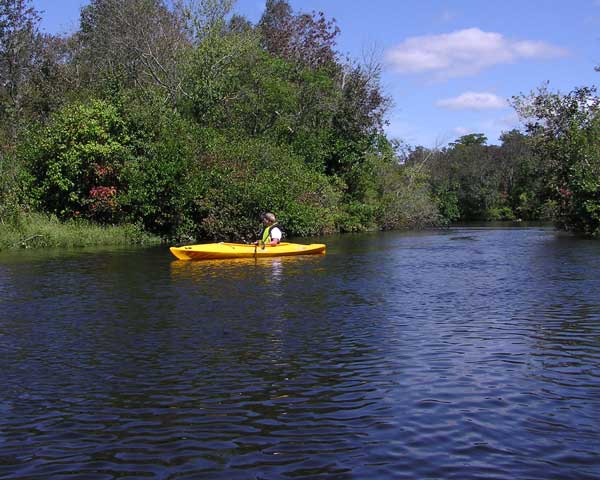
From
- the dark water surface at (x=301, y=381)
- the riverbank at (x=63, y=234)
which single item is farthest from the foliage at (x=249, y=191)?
the dark water surface at (x=301, y=381)

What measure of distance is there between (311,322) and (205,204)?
21.6 m

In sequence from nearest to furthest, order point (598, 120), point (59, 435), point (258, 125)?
1. point (59, 435)
2. point (598, 120)
3. point (258, 125)

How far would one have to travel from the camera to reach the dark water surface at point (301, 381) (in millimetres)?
5605

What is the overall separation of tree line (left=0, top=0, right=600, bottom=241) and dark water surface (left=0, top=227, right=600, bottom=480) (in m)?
17.4

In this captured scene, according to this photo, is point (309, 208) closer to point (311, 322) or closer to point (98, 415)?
point (311, 322)

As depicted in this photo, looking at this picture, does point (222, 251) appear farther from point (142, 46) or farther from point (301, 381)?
point (142, 46)

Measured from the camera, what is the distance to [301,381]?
7.87m

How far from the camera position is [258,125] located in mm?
42594

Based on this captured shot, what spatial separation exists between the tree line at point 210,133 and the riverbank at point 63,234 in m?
0.82

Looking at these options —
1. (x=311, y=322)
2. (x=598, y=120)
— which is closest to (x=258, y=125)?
(x=598, y=120)

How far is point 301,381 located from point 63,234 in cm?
2382

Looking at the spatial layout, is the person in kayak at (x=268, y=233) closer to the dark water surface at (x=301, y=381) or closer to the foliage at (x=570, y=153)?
the dark water surface at (x=301, y=381)

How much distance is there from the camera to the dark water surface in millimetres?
5605

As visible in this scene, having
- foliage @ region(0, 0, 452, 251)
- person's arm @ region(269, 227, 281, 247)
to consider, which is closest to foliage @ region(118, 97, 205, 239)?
foliage @ region(0, 0, 452, 251)
